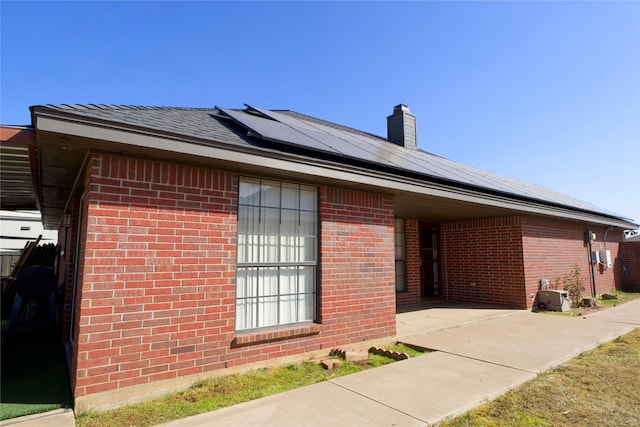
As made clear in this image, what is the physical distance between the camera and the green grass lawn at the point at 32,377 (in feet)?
12.3

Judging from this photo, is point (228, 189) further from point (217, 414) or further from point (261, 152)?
point (217, 414)

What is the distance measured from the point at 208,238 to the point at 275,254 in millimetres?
1057

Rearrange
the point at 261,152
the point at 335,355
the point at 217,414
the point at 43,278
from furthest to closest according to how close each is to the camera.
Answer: the point at 43,278, the point at 335,355, the point at 261,152, the point at 217,414

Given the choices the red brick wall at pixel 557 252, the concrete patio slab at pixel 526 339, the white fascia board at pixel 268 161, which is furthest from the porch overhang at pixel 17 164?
the red brick wall at pixel 557 252

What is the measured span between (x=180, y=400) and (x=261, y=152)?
2.91 m

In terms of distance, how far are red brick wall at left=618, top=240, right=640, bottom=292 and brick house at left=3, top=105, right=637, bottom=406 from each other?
12.3 meters

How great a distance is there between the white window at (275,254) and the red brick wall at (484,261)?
22.1 ft

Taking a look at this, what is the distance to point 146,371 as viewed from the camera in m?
3.93

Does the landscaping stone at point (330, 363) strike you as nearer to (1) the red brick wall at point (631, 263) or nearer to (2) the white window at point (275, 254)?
(2) the white window at point (275, 254)

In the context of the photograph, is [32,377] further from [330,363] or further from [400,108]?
[400,108]

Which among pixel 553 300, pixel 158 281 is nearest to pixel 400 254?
pixel 553 300

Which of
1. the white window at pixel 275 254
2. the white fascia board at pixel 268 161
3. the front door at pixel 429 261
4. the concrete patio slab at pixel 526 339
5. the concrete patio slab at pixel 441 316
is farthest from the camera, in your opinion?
the front door at pixel 429 261

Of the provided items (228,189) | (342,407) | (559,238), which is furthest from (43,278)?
(559,238)

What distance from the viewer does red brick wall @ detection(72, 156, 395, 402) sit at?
376 centimetres
